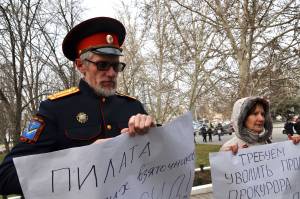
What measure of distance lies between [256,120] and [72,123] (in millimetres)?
1727

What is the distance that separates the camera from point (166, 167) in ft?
6.84

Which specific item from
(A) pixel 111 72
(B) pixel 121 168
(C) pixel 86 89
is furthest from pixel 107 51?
(B) pixel 121 168

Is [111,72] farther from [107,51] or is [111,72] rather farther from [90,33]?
[90,33]

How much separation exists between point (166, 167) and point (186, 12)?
9.10 meters

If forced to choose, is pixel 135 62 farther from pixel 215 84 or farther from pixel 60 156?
pixel 60 156

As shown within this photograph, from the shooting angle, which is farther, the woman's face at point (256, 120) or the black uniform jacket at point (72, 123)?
the woman's face at point (256, 120)

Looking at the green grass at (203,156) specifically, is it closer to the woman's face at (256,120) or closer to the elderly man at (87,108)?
the woman's face at (256,120)

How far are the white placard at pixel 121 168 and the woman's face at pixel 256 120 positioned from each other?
119cm

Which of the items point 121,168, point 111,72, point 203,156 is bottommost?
point 203,156

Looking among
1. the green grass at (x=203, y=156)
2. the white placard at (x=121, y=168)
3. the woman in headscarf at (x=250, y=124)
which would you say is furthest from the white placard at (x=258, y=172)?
the green grass at (x=203, y=156)

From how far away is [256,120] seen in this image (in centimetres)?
330

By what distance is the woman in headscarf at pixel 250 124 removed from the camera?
126 inches

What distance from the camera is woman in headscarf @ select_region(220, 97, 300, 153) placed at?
3205 mm

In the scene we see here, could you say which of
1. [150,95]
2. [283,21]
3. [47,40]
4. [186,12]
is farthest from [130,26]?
[283,21]
